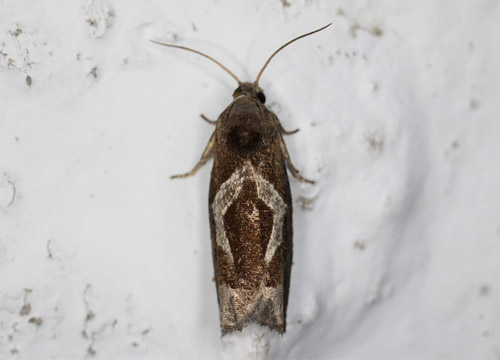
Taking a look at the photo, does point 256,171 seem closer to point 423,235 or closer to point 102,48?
point 102,48

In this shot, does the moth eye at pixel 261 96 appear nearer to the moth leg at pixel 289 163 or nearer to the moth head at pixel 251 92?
the moth head at pixel 251 92

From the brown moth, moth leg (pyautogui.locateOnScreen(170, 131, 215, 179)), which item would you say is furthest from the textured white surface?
the brown moth

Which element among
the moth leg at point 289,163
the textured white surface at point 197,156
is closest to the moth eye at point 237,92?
the textured white surface at point 197,156

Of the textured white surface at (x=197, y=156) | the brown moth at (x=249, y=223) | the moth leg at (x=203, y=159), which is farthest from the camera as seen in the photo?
the moth leg at (x=203, y=159)

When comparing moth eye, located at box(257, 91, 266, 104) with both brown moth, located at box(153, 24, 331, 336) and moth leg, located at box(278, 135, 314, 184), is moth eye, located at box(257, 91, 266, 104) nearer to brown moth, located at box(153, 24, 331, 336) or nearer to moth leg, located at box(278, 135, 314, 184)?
brown moth, located at box(153, 24, 331, 336)

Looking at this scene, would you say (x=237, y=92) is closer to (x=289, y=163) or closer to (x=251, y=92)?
(x=251, y=92)
